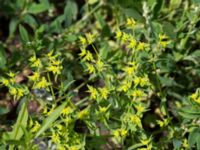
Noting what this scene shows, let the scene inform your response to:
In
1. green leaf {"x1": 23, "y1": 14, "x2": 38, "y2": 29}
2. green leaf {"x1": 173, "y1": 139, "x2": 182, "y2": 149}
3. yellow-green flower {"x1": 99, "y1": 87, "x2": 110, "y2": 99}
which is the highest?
green leaf {"x1": 23, "y1": 14, "x2": 38, "y2": 29}

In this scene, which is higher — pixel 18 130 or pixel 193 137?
pixel 18 130

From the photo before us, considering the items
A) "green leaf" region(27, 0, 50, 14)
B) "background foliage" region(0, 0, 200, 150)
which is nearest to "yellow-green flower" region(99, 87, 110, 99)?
"background foliage" region(0, 0, 200, 150)

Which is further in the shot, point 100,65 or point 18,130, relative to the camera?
point 100,65

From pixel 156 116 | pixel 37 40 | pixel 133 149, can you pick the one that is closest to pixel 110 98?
pixel 133 149

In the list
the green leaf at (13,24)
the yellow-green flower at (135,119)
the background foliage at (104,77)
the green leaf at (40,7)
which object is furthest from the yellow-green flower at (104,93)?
the green leaf at (13,24)

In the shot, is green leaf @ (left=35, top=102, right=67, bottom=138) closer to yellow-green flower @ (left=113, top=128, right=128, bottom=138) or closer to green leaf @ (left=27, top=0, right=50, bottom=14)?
yellow-green flower @ (left=113, top=128, right=128, bottom=138)

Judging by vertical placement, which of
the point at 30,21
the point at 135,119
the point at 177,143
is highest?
the point at 30,21

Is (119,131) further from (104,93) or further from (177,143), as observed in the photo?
(177,143)

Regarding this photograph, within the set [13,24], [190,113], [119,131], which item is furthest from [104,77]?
[13,24]

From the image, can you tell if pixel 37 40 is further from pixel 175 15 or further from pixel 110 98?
pixel 175 15

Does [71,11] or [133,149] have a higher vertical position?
[71,11]

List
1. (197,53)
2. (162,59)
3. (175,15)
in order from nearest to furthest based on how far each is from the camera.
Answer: (162,59)
(197,53)
(175,15)
